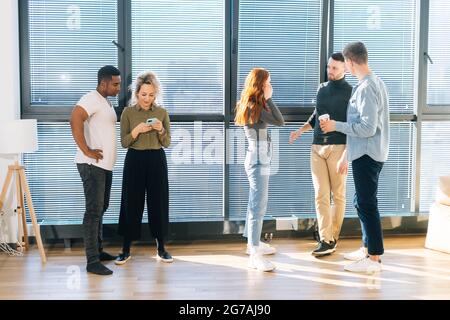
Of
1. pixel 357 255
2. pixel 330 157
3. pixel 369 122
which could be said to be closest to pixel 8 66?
pixel 330 157

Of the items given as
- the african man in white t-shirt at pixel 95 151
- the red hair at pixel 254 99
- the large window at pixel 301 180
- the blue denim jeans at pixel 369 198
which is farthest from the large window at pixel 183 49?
the blue denim jeans at pixel 369 198

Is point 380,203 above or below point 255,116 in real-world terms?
below

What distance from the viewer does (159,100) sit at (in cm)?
438

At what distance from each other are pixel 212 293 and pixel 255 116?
1266mm

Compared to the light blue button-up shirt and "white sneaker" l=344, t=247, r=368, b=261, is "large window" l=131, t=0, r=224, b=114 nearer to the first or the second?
the light blue button-up shirt

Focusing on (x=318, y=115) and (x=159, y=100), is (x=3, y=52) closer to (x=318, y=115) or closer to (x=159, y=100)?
(x=159, y=100)

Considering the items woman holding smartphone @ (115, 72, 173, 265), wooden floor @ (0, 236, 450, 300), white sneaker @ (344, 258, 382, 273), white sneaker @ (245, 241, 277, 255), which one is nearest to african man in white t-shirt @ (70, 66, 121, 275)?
woman holding smartphone @ (115, 72, 173, 265)

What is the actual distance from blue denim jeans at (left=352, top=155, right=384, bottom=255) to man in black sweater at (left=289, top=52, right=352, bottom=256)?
366 millimetres

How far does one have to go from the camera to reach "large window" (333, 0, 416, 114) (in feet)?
17.2

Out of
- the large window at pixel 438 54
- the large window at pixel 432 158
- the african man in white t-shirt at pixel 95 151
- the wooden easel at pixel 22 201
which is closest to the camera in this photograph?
the african man in white t-shirt at pixel 95 151

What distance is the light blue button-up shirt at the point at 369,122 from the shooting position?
3.97m

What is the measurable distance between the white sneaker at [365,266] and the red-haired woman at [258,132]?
57 cm

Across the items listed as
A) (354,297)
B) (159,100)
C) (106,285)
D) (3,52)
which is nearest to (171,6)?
(159,100)

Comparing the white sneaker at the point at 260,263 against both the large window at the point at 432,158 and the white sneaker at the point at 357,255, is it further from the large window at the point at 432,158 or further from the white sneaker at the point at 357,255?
the large window at the point at 432,158
